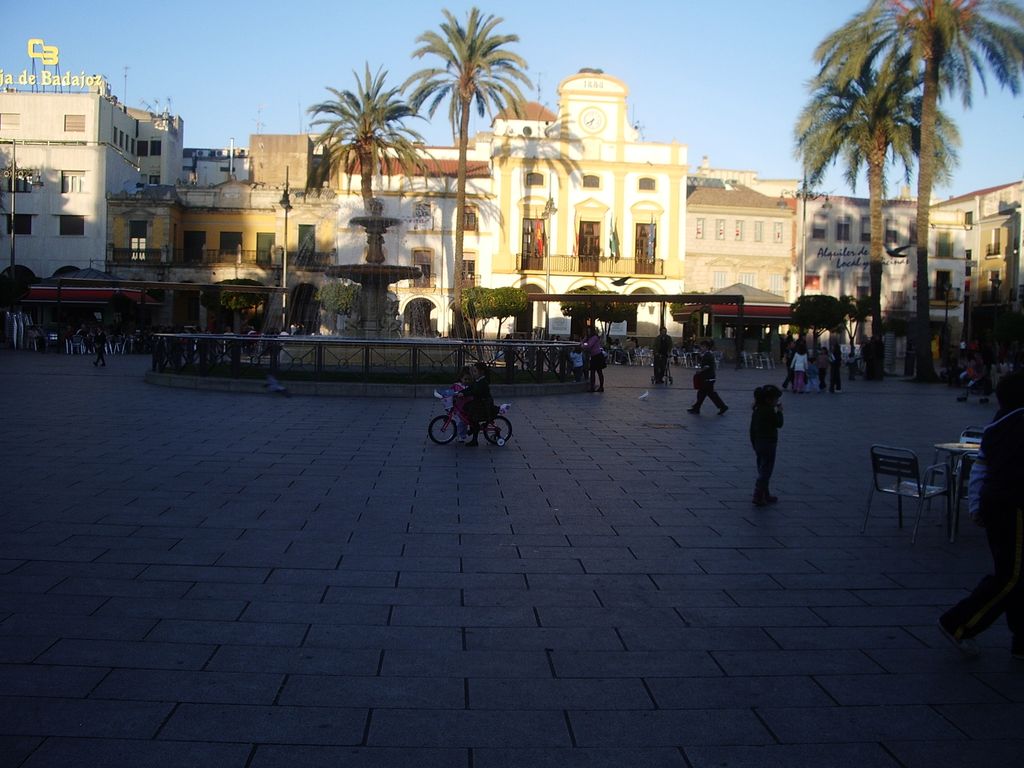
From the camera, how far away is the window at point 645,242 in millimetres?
50750

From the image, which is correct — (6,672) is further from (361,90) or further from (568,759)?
(361,90)

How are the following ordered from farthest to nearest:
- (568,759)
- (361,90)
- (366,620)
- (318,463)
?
(361,90) → (318,463) → (366,620) → (568,759)

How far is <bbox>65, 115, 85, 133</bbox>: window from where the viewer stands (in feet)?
173

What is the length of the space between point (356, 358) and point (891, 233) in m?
45.2

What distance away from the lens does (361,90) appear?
40938mm

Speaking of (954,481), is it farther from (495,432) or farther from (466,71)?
(466,71)

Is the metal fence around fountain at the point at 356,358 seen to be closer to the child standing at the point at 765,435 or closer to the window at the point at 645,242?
the child standing at the point at 765,435

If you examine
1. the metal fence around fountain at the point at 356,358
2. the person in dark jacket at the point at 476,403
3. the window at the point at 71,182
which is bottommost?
the person in dark jacket at the point at 476,403

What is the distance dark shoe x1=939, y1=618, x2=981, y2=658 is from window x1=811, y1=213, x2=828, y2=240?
55.1 m

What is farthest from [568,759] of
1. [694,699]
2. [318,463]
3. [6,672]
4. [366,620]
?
[318,463]

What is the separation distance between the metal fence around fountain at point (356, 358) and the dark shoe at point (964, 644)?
16.2 metres

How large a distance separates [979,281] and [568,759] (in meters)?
66.7

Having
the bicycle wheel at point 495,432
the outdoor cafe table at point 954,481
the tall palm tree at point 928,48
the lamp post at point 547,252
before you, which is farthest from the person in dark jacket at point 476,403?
the lamp post at point 547,252

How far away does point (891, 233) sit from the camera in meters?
57.8
